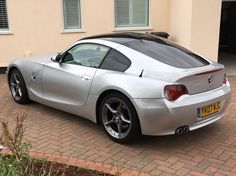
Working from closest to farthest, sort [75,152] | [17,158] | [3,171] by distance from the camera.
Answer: [3,171] → [17,158] → [75,152]

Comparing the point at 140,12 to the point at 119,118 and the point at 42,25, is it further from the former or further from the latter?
the point at 119,118

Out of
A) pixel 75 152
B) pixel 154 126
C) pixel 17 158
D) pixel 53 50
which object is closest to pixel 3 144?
pixel 17 158

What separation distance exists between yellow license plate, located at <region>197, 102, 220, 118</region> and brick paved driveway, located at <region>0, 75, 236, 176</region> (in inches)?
18.7

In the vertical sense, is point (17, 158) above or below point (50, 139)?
above

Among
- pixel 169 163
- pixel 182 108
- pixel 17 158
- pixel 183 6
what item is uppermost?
pixel 183 6

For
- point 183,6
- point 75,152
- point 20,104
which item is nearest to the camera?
point 75,152

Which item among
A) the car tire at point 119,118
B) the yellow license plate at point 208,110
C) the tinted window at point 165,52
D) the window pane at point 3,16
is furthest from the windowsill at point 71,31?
the yellow license plate at point 208,110

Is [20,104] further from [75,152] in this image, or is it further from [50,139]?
[75,152]

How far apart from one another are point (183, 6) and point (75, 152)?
6.73m

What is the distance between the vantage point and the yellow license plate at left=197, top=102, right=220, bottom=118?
4242 millimetres

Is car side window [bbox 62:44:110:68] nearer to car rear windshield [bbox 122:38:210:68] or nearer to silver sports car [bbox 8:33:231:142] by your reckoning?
silver sports car [bbox 8:33:231:142]

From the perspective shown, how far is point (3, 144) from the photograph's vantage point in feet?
11.5

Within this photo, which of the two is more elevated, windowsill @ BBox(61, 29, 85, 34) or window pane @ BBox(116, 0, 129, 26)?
window pane @ BBox(116, 0, 129, 26)

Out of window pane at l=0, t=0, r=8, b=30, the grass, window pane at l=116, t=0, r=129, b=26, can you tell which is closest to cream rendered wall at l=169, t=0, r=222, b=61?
window pane at l=116, t=0, r=129, b=26
